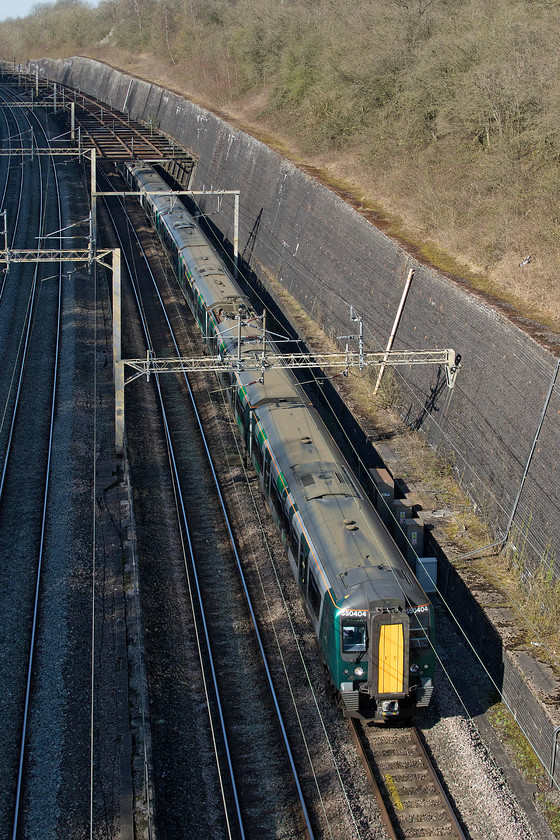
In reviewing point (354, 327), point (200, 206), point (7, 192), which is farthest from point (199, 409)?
point (7, 192)

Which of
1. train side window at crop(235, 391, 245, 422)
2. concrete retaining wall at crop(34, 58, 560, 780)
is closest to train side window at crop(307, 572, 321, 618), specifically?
concrete retaining wall at crop(34, 58, 560, 780)

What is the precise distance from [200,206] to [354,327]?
988 inches

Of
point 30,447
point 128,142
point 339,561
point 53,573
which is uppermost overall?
point 128,142

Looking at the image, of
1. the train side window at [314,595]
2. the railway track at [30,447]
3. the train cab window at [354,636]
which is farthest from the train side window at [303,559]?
the railway track at [30,447]

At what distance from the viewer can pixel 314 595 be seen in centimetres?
1427

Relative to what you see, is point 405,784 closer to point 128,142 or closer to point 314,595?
point 314,595

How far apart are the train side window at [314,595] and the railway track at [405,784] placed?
1.92 meters

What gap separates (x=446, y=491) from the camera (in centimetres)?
1978

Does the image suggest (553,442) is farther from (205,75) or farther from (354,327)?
(205,75)

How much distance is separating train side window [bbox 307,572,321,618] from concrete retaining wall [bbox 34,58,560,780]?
3.46 m

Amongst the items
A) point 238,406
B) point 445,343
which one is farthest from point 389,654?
point 445,343

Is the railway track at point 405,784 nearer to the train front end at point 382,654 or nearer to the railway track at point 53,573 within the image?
the train front end at point 382,654

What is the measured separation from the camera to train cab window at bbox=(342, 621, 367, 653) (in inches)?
502

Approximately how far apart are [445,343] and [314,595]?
9748mm
